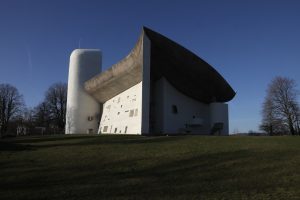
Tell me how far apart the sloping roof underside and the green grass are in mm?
15625

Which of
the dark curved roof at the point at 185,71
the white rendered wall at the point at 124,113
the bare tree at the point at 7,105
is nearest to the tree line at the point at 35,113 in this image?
the bare tree at the point at 7,105

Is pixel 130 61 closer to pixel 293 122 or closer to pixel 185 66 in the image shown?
pixel 185 66

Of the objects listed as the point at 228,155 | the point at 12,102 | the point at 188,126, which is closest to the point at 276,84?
the point at 188,126

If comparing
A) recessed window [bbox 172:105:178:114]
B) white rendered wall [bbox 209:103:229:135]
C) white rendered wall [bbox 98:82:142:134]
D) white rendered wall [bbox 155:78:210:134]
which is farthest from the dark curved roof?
white rendered wall [bbox 98:82:142:134]

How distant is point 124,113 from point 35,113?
1456 inches

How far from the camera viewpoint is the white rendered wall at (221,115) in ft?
110

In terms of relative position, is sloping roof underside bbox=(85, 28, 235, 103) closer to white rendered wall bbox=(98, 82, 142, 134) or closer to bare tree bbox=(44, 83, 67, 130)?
white rendered wall bbox=(98, 82, 142, 134)

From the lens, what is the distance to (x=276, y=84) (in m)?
43.2

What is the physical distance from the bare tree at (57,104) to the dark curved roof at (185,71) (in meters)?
33.4

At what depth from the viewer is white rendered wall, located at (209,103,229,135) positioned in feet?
110

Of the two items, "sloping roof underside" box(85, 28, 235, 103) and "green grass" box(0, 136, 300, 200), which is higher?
"sloping roof underside" box(85, 28, 235, 103)

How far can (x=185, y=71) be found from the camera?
100ft

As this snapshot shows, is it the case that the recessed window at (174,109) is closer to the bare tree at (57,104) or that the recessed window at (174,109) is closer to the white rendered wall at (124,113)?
the white rendered wall at (124,113)

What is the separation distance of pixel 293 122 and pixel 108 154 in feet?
111
